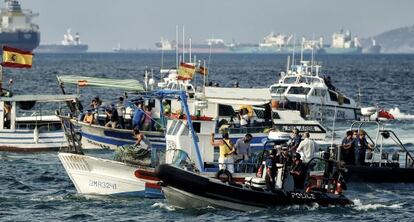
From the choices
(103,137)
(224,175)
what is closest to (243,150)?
(224,175)

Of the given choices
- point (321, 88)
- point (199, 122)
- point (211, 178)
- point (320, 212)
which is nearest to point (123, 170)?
point (211, 178)

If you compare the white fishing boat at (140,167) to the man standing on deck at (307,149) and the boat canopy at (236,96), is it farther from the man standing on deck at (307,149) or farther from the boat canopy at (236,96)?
the boat canopy at (236,96)

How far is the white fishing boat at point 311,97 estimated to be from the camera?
6106cm

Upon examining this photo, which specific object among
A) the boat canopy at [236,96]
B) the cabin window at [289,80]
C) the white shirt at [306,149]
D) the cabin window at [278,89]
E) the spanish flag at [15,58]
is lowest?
the cabin window at [278,89]

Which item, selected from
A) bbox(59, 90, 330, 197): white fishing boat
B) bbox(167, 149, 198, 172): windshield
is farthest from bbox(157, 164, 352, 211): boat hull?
bbox(59, 90, 330, 197): white fishing boat

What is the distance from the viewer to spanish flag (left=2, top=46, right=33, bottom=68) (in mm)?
47406

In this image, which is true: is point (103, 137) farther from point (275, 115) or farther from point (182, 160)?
point (182, 160)

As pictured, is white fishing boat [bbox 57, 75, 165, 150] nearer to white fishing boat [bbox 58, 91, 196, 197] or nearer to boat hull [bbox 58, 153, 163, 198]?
white fishing boat [bbox 58, 91, 196, 197]

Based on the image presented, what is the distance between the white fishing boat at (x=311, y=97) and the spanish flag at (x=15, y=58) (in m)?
15.8

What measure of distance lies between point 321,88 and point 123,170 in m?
30.0

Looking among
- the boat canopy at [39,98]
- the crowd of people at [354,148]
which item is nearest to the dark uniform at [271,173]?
Answer: the crowd of people at [354,148]

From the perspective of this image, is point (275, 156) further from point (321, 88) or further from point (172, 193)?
point (321, 88)

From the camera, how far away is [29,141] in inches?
1864

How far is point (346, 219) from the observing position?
3198cm
